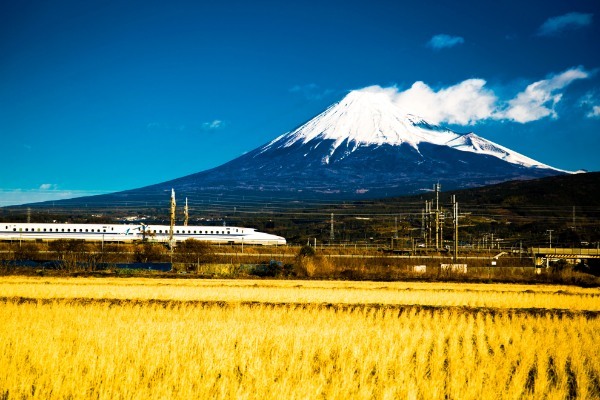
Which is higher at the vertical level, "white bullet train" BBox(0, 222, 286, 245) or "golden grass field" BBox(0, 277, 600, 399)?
"white bullet train" BBox(0, 222, 286, 245)

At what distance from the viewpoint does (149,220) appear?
152m

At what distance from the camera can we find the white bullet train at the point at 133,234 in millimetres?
80188

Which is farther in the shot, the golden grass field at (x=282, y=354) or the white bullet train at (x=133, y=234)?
the white bullet train at (x=133, y=234)

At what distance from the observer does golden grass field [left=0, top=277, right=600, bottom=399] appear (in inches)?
328

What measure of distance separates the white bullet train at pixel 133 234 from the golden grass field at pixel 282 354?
2362 inches

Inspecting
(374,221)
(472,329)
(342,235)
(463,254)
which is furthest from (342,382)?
(374,221)

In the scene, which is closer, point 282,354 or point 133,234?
point 282,354

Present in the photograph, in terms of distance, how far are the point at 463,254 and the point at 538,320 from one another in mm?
47904

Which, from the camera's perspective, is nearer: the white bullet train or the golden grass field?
the golden grass field

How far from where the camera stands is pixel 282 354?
36.7 ft

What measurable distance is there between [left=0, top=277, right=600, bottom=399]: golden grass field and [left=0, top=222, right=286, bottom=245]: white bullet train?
59983 mm

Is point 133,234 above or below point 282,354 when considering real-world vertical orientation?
above

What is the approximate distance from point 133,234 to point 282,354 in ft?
249

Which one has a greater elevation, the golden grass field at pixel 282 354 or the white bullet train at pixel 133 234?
the white bullet train at pixel 133 234
